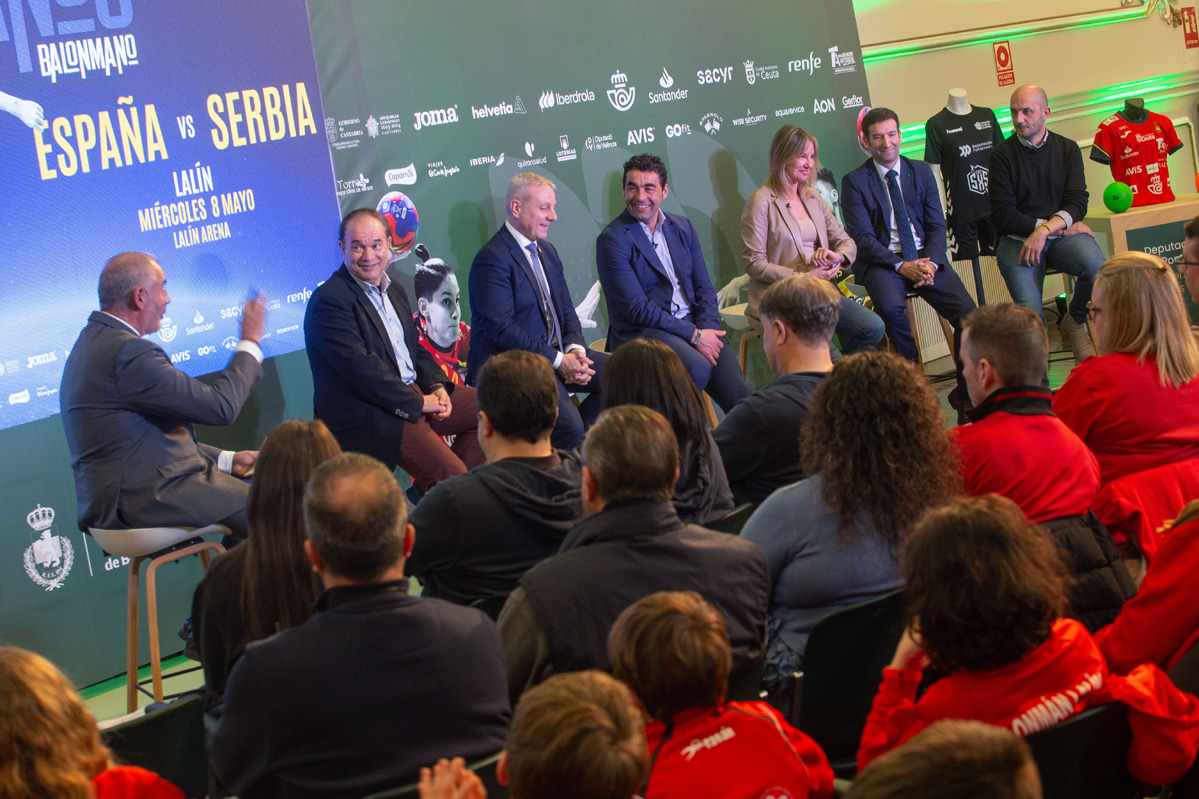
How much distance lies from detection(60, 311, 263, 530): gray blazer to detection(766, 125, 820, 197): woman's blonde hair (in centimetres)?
332

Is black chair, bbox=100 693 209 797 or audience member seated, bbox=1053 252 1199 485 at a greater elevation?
audience member seated, bbox=1053 252 1199 485

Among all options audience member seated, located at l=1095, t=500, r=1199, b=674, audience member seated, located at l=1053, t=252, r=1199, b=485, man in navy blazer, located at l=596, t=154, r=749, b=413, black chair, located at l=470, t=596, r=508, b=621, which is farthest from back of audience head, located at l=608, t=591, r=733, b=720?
man in navy blazer, located at l=596, t=154, r=749, b=413

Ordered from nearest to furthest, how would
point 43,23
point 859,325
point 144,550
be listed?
point 144,550 → point 43,23 → point 859,325

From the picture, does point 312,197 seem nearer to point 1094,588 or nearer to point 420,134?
point 420,134

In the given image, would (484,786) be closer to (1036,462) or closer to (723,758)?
(723,758)

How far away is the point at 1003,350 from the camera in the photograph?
2.37m

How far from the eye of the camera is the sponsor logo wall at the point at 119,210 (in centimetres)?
353

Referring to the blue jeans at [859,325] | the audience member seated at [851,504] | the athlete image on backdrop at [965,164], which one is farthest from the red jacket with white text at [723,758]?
the athlete image on backdrop at [965,164]

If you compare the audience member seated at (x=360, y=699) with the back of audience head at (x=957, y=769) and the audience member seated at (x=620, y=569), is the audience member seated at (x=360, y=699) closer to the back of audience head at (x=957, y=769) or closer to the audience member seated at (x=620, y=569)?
the audience member seated at (x=620, y=569)

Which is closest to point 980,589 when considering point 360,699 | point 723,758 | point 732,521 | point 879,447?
point 723,758

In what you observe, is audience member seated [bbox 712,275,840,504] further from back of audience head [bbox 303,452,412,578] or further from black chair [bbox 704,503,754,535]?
back of audience head [bbox 303,452,412,578]

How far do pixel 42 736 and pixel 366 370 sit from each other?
8.87ft

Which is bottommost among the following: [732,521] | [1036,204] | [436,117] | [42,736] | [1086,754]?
[1086,754]

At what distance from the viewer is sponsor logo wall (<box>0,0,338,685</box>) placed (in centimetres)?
353
